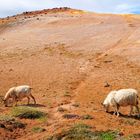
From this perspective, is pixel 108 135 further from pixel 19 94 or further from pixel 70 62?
pixel 70 62

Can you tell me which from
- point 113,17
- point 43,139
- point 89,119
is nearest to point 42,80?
point 89,119

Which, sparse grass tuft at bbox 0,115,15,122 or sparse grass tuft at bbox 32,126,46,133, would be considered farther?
sparse grass tuft at bbox 0,115,15,122

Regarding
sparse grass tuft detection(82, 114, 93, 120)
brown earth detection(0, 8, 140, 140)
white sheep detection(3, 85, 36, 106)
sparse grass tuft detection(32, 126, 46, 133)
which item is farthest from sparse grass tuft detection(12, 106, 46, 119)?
white sheep detection(3, 85, 36, 106)

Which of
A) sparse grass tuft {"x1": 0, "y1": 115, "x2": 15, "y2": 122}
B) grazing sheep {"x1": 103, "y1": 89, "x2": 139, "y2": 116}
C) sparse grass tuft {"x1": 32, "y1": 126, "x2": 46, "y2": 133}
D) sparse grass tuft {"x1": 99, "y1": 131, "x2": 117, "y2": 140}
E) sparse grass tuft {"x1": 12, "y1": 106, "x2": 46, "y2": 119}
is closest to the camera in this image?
sparse grass tuft {"x1": 99, "y1": 131, "x2": 117, "y2": 140}

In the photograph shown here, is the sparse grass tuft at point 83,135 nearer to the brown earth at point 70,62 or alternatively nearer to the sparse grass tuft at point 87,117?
the brown earth at point 70,62

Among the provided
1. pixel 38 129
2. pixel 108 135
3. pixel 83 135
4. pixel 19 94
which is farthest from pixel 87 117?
pixel 19 94

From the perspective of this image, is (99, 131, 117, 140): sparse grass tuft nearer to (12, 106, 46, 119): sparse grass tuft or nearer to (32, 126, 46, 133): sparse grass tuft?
(32, 126, 46, 133): sparse grass tuft

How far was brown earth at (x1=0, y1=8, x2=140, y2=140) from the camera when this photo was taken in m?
21.2

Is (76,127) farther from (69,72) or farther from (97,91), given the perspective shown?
(69,72)

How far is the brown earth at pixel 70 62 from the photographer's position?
69.5 feet

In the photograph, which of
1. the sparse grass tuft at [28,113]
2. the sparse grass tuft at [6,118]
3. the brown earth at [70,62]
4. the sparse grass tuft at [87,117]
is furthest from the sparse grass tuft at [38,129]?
the sparse grass tuft at [87,117]

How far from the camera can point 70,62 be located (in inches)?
1499

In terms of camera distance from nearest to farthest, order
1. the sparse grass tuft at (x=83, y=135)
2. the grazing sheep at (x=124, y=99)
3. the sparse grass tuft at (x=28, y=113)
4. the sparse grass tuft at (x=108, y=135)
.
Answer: the sparse grass tuft at (x=108, y=135) < the sparse grass tuft at (x=83, y=135) < the sparse grass tuft at (x=28, y=113) < the grazing sheep at (x=124, y=99)

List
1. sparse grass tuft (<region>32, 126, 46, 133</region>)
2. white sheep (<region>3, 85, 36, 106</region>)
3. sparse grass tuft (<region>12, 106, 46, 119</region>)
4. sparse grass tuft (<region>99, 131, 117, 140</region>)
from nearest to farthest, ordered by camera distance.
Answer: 1. sparse grass tuft (<region>99, 131, 117, 140</region>)
2. sparse grass tuft (<region>32, 126, 46, 133</region>)
3. sparse grass tuft (<region>12, 106, 46, 119</region>)
4. white sheep (<region>3, 85, 36, 106</region>)
